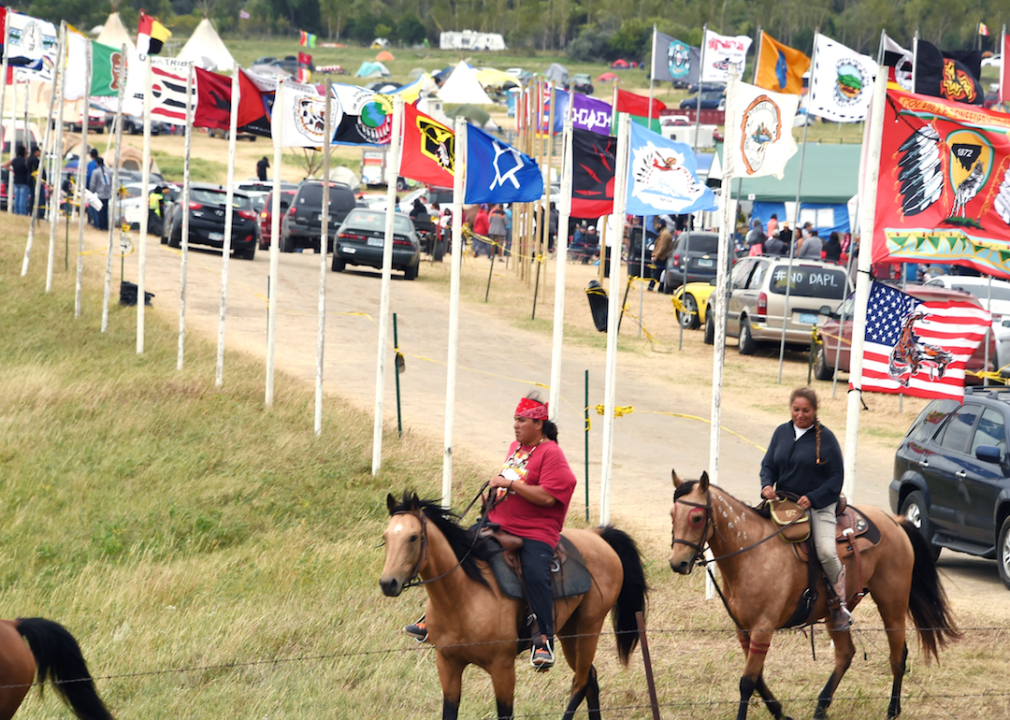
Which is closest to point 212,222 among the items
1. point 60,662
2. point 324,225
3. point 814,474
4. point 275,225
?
point 275,225

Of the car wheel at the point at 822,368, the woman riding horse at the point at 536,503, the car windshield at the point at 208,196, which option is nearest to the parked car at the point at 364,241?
the car windshield at the point at 208,196

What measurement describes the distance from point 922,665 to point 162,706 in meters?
5.92

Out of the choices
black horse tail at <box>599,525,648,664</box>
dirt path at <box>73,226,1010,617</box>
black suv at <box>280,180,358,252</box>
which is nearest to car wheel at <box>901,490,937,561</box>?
A: dirt path at <box>73,226,1010,617</box>

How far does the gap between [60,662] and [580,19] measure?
5949 inches

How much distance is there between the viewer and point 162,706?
29.4 ft

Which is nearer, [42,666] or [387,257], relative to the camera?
[42,666]

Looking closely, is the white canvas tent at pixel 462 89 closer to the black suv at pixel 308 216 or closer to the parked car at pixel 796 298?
the black suv at pixel 308 216

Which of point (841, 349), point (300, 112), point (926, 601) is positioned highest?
point (300, 112)

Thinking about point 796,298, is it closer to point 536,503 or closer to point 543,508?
point 543,508

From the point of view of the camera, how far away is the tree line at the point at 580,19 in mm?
128125

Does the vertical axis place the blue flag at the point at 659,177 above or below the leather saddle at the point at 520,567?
above

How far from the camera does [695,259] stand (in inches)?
1358

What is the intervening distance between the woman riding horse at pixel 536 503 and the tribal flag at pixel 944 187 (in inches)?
168

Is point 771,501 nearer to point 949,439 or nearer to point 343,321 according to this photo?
point 949,439
